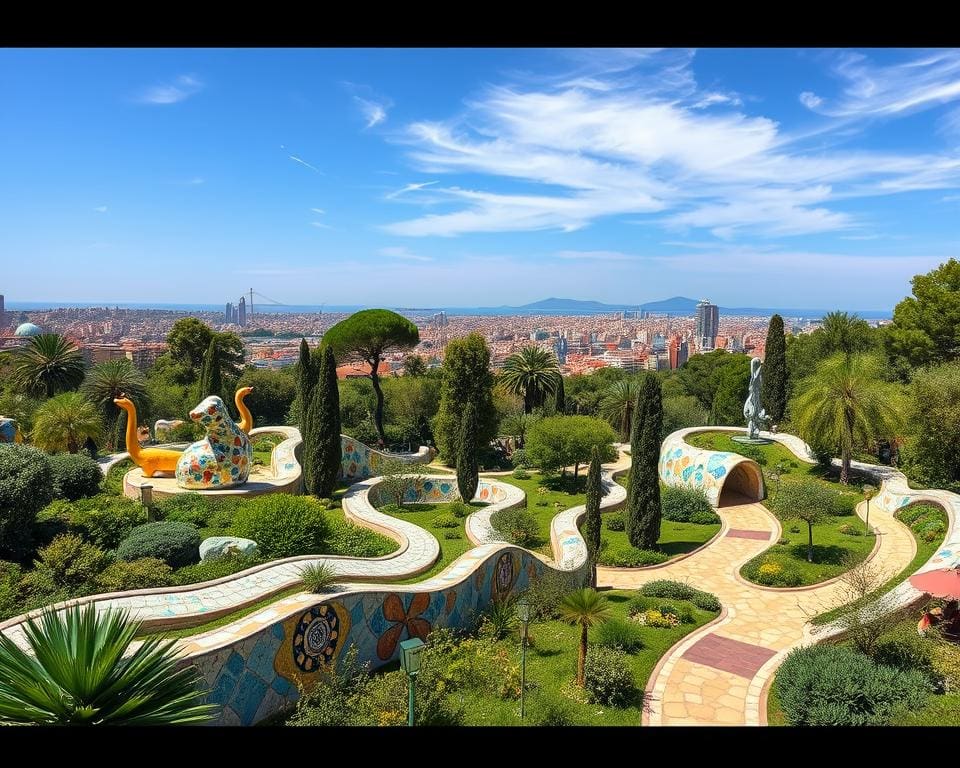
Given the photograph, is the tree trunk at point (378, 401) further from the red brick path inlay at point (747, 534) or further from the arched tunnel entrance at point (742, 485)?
the red brick path inlay at point (747, 534)

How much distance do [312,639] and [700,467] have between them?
790 inches

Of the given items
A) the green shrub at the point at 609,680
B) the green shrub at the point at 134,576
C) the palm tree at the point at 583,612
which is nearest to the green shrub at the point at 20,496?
the green shrub at the point at 134,576

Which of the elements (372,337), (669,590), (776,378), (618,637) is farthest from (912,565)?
(372,337)

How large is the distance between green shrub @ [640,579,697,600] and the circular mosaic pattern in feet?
29.4

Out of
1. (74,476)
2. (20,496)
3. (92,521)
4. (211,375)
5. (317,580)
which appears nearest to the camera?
(317,580)

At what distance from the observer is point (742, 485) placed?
25422 millimetres

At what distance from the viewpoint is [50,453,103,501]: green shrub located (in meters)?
17.3

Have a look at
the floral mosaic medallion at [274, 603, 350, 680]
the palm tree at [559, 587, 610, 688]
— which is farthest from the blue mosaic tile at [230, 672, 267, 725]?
the palm tree at [559, 587, 610, 688]

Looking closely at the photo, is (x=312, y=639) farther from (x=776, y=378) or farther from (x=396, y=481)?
(x=776, y=378)

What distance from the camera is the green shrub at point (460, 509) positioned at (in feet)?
71.4

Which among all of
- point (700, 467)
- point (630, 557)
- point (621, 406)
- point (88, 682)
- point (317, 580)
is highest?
point (88, 682)

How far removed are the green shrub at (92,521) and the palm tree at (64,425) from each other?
373 inches
